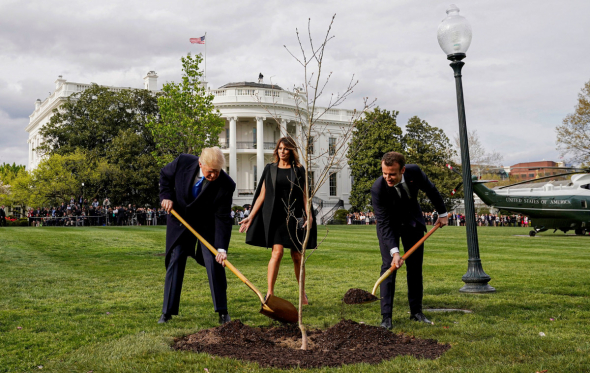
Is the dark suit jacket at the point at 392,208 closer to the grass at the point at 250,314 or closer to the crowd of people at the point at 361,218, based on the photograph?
the grass at the point at 250,314

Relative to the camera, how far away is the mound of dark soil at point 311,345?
13.8 ft

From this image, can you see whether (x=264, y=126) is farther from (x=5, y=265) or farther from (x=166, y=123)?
(x=5, y=265)

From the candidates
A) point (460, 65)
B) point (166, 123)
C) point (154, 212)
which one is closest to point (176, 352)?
point (460, 65)


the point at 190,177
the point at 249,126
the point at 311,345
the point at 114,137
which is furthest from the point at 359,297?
the point at 249,126

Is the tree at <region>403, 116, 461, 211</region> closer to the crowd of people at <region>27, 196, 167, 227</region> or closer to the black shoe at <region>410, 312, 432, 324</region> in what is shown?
the crowd of people at <region>27, 196, 167, 227</region>

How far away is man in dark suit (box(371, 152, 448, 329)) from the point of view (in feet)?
17.8

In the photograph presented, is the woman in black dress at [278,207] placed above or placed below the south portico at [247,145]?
below

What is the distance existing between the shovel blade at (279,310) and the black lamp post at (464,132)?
3681 millimetres

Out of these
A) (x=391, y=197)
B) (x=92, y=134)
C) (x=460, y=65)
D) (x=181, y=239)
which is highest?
(x=92, y=134)

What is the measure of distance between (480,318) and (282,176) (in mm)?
2858

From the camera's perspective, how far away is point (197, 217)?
5.77 metres

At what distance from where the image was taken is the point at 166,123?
22281mm

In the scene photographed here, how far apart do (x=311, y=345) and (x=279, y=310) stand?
0.62 m

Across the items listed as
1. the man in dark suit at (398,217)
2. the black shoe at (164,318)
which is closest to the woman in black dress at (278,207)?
the man in dark suit at (398,217)
